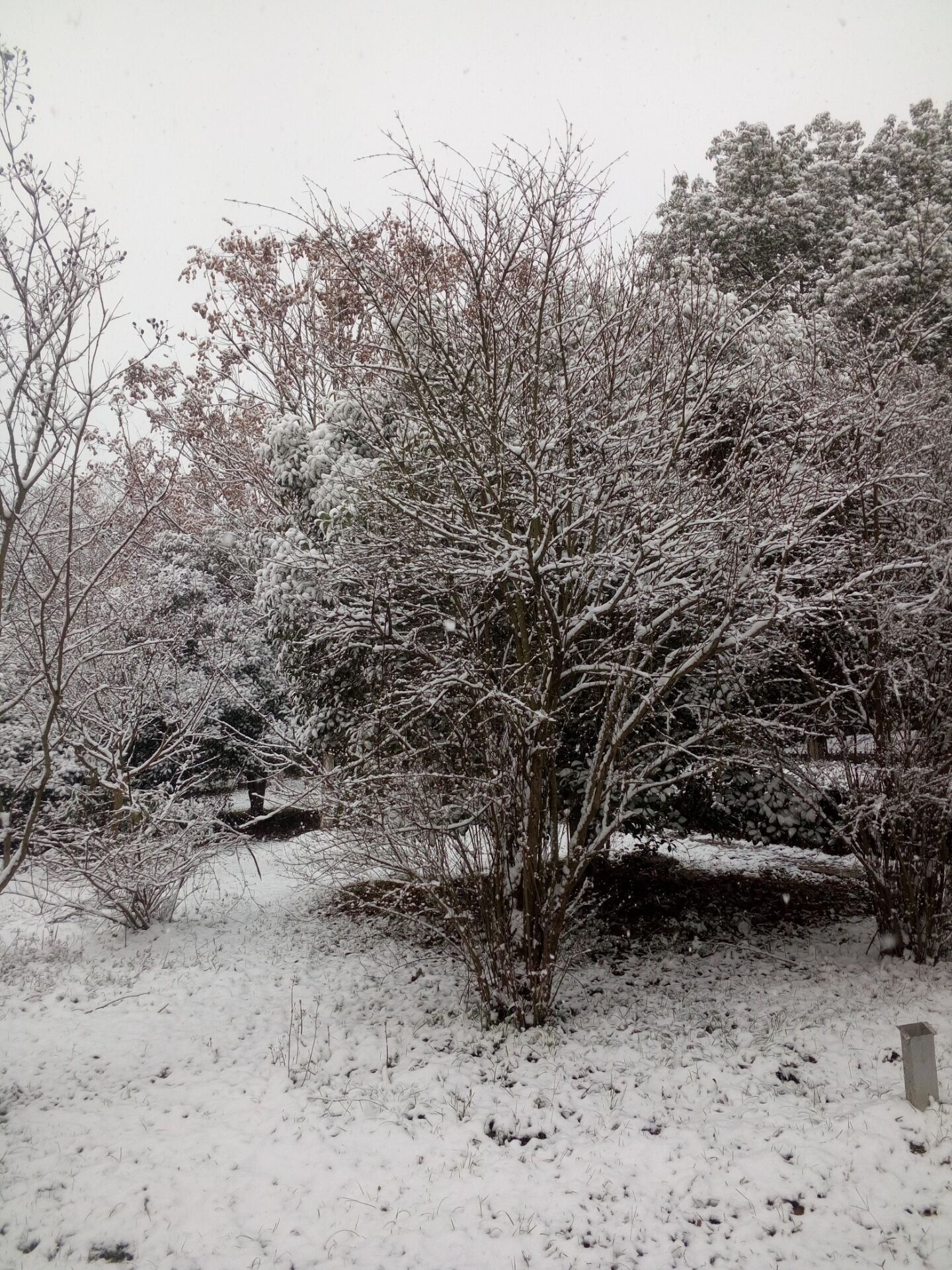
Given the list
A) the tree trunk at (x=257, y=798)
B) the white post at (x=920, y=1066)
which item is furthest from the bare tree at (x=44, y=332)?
the tree trunk at (x=257, y=798)

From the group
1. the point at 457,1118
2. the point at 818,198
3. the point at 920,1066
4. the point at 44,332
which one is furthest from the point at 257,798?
the point at 818,198

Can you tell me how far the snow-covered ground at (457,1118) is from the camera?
9.82 feet

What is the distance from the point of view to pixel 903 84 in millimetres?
17266

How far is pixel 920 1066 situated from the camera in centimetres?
354

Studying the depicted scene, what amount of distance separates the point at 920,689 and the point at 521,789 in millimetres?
2755

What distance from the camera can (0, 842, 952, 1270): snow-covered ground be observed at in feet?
9.82

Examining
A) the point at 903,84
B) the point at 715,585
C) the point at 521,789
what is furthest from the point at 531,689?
the point at 903,84

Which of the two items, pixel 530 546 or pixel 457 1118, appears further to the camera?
pixel 530 546

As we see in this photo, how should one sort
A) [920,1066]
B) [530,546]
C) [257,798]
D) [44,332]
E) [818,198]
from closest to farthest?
1. [44,332]
2. [920,1066]
3. [530,546]
4. [257,798]
5. [818,198]

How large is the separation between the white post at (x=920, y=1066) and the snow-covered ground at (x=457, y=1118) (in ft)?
0.27

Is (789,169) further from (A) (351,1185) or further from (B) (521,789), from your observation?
(A) (351,1185)

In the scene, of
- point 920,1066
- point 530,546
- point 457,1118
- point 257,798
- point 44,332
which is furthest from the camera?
point 257,798

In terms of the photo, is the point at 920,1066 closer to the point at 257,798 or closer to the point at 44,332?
the point at 44,332

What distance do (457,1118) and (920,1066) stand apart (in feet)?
7.10
